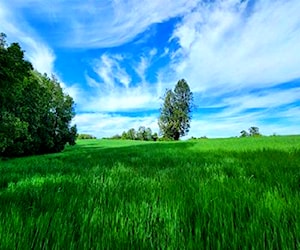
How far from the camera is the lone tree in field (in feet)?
255

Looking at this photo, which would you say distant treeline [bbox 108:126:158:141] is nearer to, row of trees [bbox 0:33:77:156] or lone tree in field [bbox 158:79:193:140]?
lone tree in field [bbox 158:79:193:140]

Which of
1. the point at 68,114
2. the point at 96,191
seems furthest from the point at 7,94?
the point at 68,114

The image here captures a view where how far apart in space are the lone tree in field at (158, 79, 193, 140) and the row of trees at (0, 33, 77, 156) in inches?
1739

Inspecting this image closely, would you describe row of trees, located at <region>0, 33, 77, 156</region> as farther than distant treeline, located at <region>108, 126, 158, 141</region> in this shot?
No

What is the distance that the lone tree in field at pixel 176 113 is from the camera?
255 ft

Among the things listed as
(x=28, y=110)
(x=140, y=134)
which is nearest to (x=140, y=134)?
(x=140, y=134)

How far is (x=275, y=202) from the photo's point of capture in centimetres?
171

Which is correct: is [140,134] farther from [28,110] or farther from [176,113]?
[28,110]

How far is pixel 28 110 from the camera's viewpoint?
27.4 m

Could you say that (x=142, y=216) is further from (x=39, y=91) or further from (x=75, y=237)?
(x=39, y=91)

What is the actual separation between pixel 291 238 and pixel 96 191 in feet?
6.03

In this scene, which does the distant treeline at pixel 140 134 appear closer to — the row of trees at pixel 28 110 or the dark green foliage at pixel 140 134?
the dark green foliage at pixel 140 134

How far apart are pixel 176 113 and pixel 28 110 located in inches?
2139

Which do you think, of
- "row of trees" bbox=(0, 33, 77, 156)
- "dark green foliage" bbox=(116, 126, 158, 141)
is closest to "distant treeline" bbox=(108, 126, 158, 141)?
"dark green foliage" bbox=(116, 126, 158, 141)
